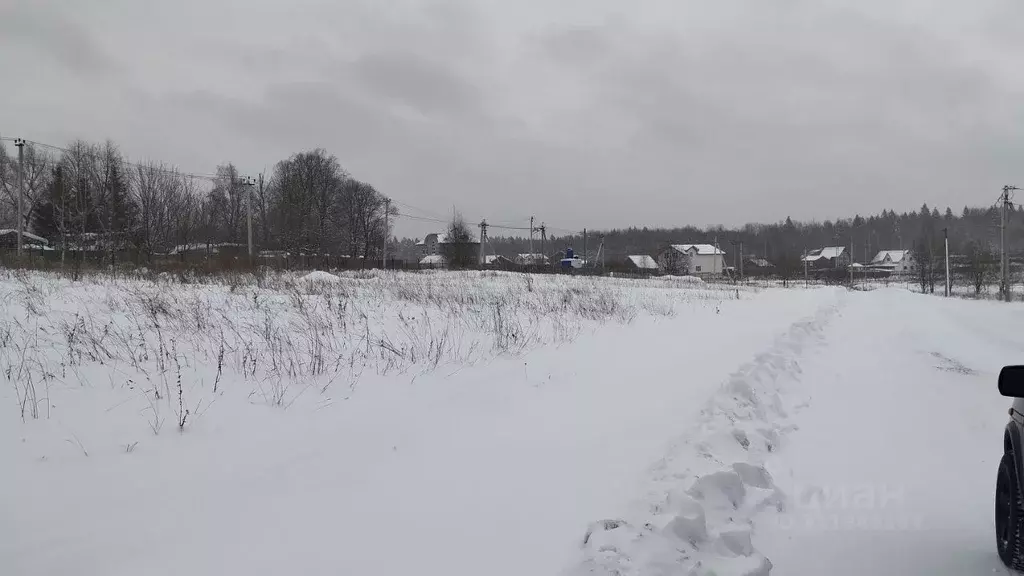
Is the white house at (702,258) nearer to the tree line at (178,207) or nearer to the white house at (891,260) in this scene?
the white house at (891,260)

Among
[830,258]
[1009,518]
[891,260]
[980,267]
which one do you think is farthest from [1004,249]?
[891,260]

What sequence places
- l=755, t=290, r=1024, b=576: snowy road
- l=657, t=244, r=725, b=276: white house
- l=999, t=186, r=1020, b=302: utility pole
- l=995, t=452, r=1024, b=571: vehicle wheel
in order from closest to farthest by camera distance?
l=995, t=452, r=1024, b=571: vehicle wheel
l=755, t=290, r=1024, b=576: snowy road
l=999, t=186, r=1020, b=302: utility pole
l=657, t=244, r=725, b=276: white house

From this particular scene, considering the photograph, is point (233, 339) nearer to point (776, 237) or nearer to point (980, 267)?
point (980, 267)

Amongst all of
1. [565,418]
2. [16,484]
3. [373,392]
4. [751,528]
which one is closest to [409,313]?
[373,392]

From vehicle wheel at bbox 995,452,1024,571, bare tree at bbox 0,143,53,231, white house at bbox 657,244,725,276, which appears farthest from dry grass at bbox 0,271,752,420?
white house at bbox 657,244,725,276

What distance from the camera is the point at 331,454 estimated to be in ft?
12.1

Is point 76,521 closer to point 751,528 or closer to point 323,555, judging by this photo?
point 323,555

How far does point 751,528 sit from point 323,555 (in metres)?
2.34

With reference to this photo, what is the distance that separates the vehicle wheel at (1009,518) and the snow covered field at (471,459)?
0.17 m

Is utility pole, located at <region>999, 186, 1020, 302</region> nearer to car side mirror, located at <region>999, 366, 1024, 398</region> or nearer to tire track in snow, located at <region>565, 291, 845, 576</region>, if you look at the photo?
tire track in snow, located at <region>565, 291, 845, 576</region>

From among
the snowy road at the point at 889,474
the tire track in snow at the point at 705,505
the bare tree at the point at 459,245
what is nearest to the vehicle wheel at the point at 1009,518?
the snowy road at the point at 889,474

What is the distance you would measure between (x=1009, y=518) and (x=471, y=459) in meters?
2.95

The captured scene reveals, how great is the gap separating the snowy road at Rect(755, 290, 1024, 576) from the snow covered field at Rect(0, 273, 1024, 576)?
0.07 ft

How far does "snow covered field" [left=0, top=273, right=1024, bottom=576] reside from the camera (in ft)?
8.38
